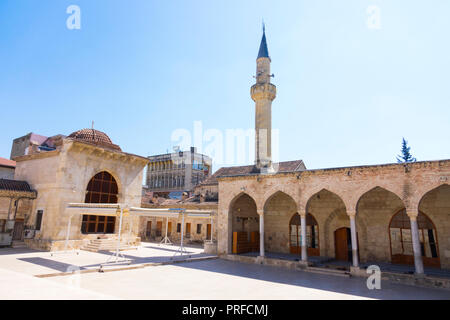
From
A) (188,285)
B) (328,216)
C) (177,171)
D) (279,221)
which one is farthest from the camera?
(177,171)

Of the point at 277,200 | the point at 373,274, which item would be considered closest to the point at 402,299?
the point at 373,274

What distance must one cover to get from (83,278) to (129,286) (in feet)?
6.82

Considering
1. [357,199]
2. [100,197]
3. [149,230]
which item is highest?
[100,197]

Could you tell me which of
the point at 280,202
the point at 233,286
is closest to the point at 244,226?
the point at 280,202

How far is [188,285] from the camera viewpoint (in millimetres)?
8859

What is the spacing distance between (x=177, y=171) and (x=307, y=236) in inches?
1378

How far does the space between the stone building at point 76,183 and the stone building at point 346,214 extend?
777 cm

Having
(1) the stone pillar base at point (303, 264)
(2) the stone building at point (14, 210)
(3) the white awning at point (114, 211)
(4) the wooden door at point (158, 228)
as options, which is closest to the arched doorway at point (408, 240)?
(1) the stone pillar base at point (303, 264)

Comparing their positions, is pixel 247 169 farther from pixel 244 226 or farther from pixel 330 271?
pixel 330 271

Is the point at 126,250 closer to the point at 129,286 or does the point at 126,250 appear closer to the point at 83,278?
the point at 83,278

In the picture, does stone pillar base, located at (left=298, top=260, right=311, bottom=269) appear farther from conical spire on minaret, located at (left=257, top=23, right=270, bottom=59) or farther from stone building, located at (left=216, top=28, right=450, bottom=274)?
conical spire on minaret, located at (left=257, top=23, right=270, bottom=59)

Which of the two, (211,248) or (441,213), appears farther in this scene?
(211,248)

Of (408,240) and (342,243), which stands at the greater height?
(408,240)

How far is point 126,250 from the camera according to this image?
1756cm
